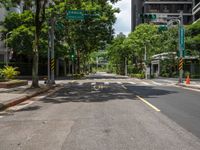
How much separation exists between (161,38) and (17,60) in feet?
79.4

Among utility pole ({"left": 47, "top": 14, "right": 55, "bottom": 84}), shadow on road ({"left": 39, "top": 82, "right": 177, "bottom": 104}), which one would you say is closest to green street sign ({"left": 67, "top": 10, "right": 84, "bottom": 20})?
utility pole ({"left": 47, "top": 14, "right": 55, "bottom": 84})

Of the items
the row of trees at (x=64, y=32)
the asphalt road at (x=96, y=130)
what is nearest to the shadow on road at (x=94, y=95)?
the asphalt road at (x=96, y=130)

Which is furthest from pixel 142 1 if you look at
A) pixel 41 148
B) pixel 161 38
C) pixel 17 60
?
pixel 41 148

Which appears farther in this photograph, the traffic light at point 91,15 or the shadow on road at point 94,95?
the traffic light at point 91,15

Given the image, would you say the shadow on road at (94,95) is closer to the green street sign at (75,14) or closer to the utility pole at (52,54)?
the utility pole at (52,54)

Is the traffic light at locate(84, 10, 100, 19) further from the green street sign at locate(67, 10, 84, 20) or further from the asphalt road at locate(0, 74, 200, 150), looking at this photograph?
the asphalt road at locate(0, 74, 200, 150)

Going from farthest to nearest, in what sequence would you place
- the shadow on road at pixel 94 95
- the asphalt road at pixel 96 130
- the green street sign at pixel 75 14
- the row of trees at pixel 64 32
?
the row of trees at pixel 64 32
the green street sign at pixel 75 14
the shadow on road at pixel 94 95
the asphalt road at pixel 96 130

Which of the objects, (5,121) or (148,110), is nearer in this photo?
(5,121)

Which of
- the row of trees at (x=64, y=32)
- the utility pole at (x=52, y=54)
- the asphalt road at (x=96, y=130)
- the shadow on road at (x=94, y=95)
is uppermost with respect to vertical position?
the row of trees at (x=64, y=32)

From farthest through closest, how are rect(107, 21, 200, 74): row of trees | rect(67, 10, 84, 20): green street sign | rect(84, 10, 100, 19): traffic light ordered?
1. rect(107, 21, 200, 74): row of trees
2. rect(84, 10, 100, 19): traffic light
3. rect(67, 10, 84, 20): green street sign

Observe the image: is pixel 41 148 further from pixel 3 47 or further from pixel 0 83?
pixel 3 47

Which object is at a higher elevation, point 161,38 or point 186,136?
point 161,38

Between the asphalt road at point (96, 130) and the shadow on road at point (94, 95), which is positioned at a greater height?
the asphalt road at point (96, 130)

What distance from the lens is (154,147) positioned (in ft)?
28.0
